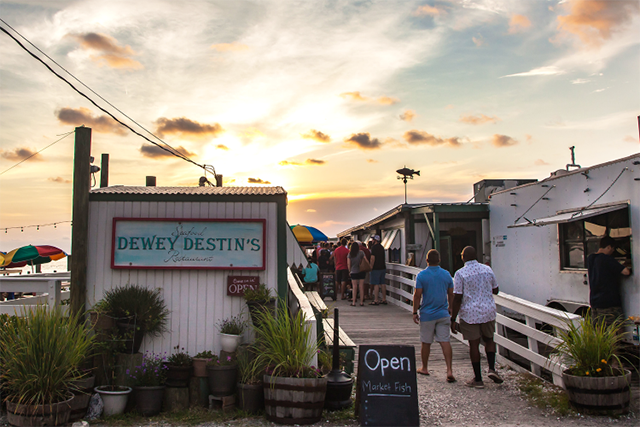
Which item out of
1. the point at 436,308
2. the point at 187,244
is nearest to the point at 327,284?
the point at 436,308

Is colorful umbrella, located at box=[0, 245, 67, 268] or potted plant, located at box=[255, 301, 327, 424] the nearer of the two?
potted plant, located at box=[255, 301, 327, 424]

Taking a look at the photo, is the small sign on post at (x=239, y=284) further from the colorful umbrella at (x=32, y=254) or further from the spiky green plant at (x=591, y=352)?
the colorful umbrella at (x=32, y=254)

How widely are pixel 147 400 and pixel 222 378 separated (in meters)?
0.87

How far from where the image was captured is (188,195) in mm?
6574

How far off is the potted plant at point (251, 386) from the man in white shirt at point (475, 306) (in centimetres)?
265

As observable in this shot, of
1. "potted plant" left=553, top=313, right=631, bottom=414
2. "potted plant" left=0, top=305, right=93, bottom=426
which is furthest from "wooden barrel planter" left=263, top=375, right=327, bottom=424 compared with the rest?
"potted plant" left=553, top=313, right=631, bottom=414

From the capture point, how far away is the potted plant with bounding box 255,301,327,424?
5.33 metres

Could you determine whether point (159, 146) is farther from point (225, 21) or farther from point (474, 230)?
point (474, 230)

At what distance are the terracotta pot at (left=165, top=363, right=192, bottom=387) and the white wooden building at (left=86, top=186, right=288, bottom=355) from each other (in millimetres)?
425

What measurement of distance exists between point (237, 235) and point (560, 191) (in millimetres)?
6368

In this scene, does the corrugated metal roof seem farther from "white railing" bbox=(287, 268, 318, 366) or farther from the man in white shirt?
the man in white shirt

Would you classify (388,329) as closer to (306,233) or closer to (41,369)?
(306,233)

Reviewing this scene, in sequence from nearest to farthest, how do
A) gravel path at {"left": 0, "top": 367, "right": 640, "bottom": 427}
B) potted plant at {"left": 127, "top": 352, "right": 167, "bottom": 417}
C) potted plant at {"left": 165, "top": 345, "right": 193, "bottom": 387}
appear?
gravel path at {"left": 0, "top": 367, "right": 640, "bottom": 427}
potted plant at {"left": 127, "top": 352, "right": 167, "bottom": 417}
potted plant at {"left": 165, "top": 345, "right": 193, "bottom": 387}

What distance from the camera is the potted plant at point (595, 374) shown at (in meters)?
5.42
